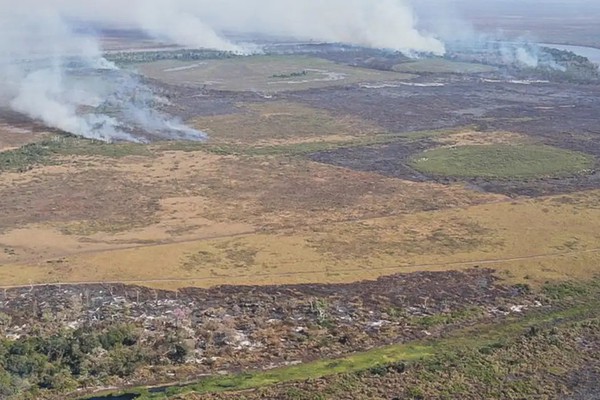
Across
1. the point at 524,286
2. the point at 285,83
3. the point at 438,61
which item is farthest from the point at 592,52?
the point at 524,286

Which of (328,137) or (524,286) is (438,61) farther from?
(524,286)

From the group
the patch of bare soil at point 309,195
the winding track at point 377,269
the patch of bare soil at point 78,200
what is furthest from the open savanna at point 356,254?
the patch of bare soil at point 78,200

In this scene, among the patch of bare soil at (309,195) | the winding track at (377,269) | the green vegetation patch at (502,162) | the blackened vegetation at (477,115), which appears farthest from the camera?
the green vegetation patch at (502,162)

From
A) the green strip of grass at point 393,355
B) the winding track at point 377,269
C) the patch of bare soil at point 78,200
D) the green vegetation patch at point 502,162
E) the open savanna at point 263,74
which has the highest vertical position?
the open savanna at point 263,74

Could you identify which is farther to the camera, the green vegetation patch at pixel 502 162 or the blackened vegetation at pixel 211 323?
the green vegetation patch at pixel 502 162

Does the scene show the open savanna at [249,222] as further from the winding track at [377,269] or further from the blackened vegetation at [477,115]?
the blackened vegetation at [477,115]

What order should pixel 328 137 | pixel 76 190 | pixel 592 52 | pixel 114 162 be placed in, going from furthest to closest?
pixel 592 52 → pixel 328 137 → pixel 114 162 → pixel 76 190
